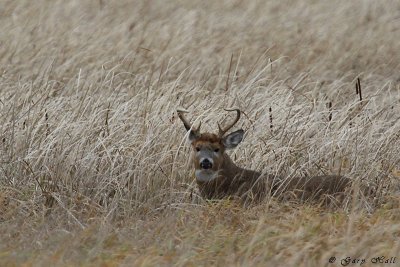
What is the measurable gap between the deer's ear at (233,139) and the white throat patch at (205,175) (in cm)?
25

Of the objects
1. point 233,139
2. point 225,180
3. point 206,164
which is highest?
point 233,139

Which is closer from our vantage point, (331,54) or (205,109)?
(205,109)

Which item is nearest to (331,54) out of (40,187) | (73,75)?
(73,75)

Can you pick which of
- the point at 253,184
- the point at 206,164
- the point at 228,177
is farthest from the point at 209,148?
the point at 253,184

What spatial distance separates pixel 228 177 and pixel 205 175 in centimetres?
21

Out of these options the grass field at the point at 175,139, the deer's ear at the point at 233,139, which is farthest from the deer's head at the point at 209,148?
the grass field at the point at 175,139

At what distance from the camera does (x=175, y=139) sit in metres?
9.29

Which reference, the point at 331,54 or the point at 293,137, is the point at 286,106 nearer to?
the point at 293,137

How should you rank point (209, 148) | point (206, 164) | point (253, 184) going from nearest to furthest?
point (253, 184), point (206, 164), point (209, 148)

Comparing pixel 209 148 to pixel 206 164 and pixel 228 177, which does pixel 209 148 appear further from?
pixel 228 177

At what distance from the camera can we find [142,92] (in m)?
10.3

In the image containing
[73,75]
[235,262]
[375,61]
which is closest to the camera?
[235,262]

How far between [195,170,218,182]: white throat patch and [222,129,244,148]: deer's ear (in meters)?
0.25

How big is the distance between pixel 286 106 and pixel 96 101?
1.77 m
